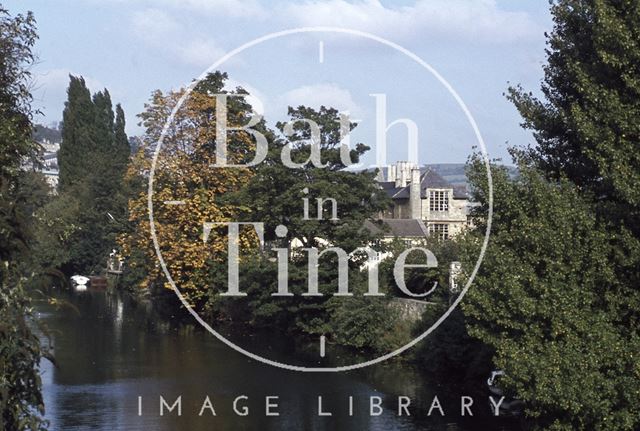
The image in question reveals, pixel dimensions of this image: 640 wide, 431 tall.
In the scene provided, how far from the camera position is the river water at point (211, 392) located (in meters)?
19.4

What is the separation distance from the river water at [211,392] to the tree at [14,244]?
447 cm

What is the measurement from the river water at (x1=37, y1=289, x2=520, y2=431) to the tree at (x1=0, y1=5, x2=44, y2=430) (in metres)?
4.47

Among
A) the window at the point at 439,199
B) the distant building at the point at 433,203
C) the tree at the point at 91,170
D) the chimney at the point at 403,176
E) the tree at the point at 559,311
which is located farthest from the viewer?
the tree at the point at 91,170

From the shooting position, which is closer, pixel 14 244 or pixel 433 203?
pixel 14 244

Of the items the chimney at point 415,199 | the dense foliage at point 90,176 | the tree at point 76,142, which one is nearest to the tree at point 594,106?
the chimney at point 415,199

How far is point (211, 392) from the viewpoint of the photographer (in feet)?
74.5

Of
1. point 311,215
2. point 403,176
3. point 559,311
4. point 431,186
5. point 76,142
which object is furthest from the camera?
point 76,142

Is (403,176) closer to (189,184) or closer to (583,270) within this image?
(189,184)

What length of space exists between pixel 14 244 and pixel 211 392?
12.8 metres

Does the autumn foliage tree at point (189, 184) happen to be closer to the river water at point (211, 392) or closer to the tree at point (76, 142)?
the river water at point (211, 392)

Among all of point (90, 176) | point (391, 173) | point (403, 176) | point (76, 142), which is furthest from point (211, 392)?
point (76, 142)

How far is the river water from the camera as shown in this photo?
19391mm

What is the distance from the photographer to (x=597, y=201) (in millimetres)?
14984

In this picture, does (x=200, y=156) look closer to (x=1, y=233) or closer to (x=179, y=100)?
(x=179, y=100)
